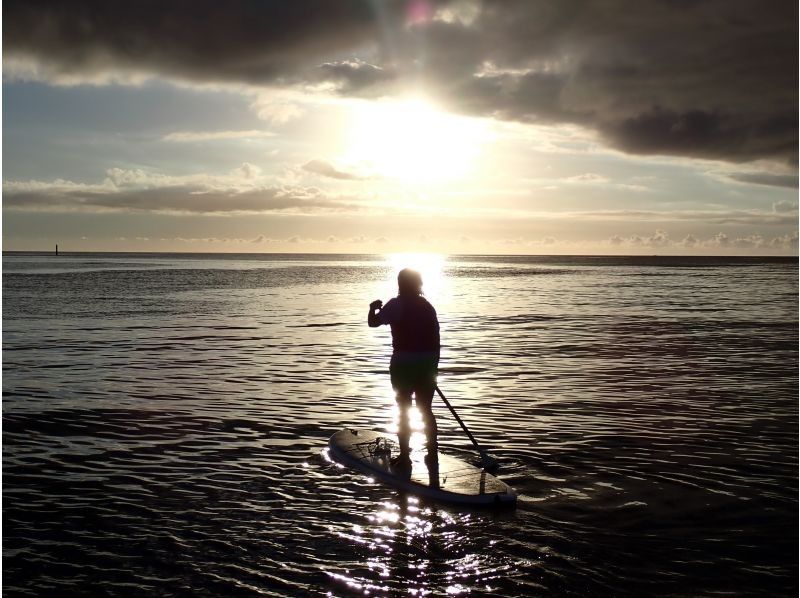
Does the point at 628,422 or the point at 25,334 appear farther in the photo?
the point at 25,334

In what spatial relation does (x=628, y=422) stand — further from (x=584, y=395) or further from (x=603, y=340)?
(x=603, y=340)

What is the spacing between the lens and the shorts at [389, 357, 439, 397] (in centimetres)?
959

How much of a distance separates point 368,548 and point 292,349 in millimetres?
15995

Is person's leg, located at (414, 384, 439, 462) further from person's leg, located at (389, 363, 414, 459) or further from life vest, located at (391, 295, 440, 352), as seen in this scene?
life vest, located at (391, 295, 440, 352)

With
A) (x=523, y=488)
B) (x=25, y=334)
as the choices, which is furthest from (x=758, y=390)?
(x=25, y=334)

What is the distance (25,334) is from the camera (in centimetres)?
2681

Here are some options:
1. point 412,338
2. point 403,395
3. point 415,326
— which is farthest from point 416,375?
point 415,326

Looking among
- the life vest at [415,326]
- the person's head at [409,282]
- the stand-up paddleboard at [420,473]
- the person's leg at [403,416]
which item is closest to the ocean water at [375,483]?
the stand-up paddleboard at [420,473]

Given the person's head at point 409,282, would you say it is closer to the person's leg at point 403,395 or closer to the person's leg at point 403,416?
the person's leg at point 403,395

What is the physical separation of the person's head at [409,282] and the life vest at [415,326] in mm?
84

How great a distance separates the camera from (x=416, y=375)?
962cm

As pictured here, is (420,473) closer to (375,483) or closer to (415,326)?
(375,483)

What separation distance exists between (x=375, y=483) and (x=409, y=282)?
2.69 metres

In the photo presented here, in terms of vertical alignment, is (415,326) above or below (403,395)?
above
